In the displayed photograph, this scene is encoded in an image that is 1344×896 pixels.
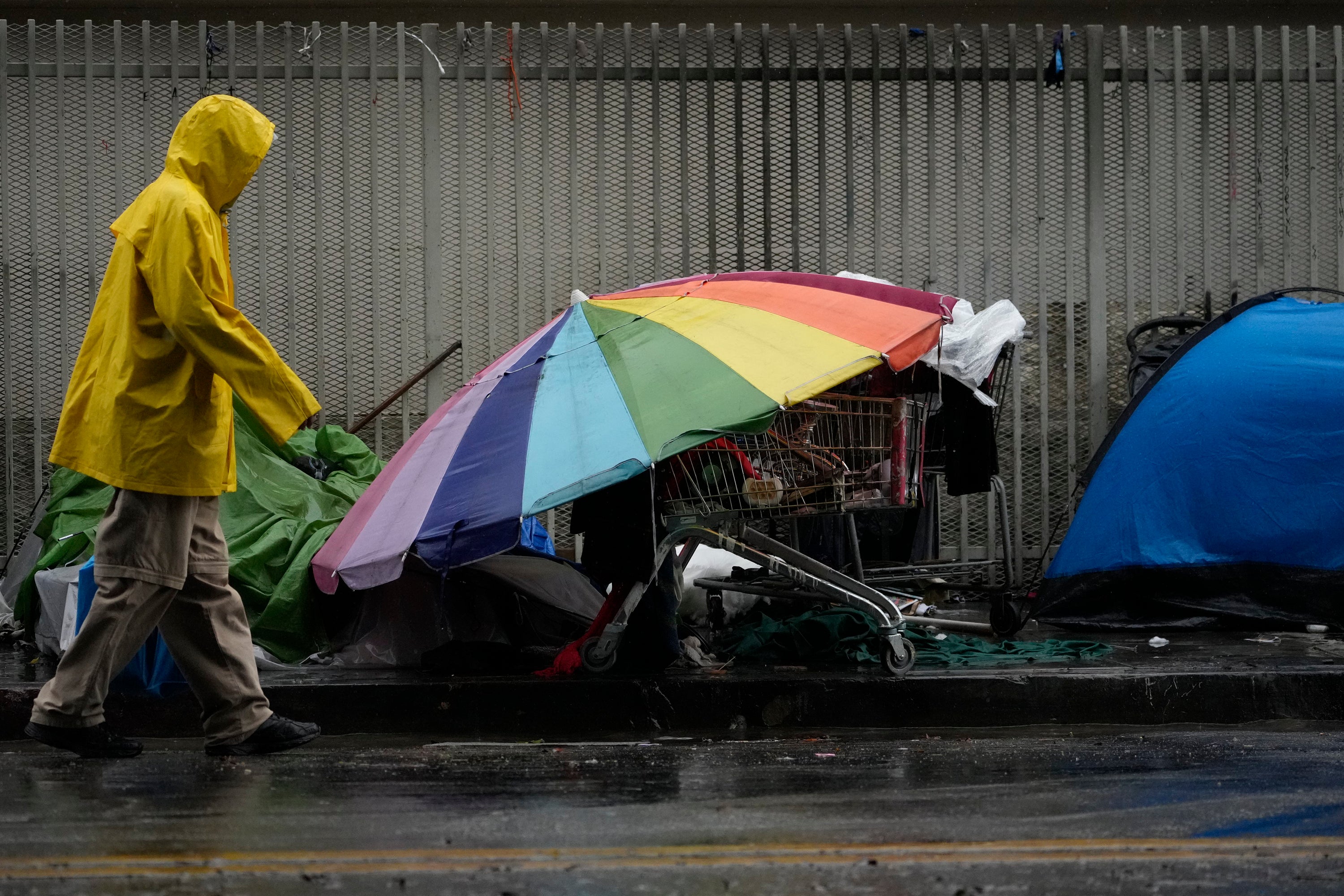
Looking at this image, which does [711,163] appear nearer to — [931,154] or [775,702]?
[931,154]

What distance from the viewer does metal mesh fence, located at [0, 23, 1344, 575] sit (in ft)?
24.2

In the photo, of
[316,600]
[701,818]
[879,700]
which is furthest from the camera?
[316,600]

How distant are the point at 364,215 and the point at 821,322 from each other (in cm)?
366

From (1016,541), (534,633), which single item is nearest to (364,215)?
(534,633)

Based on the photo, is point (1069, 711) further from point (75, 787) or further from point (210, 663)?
point (75, 787)

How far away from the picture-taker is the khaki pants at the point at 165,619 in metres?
4.02

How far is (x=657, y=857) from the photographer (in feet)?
9.53

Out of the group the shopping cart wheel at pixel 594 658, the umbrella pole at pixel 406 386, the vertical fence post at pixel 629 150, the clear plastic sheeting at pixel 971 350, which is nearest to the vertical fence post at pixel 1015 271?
the vertical fence post at pixel 629 150

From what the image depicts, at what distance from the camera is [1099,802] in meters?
3.38

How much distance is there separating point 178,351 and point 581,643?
1790mm

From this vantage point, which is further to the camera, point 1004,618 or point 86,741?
point 1004,618

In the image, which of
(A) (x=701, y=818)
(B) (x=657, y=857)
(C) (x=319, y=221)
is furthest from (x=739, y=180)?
(B) (x=657, y=857)

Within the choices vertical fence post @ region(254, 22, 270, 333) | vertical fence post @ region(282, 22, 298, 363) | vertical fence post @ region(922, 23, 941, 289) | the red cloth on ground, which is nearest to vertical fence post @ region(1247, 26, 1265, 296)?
vertical fence post @ region(922, 23, 941, 289)

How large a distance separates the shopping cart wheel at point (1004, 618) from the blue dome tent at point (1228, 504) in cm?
59
